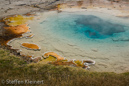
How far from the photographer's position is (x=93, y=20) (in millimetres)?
14031

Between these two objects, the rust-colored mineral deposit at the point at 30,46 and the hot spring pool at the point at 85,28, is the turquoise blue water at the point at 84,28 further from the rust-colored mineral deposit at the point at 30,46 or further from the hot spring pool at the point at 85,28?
the rust-colored mineral deposit at the point at 30,46

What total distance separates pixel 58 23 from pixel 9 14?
716 cm

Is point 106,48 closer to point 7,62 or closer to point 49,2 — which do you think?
point 7,62

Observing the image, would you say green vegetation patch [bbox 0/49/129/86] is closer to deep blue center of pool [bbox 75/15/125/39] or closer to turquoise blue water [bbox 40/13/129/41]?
turquoise blue water [bbox 40/13/129/41]

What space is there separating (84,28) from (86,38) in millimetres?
2052

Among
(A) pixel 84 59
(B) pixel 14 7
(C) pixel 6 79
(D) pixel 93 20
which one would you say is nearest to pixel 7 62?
(C) pixel 6 79

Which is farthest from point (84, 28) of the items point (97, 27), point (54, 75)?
point (54, 75)

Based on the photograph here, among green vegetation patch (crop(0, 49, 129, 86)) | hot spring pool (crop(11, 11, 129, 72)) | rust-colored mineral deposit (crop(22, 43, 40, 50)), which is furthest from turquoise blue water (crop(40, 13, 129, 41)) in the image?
green vegetation patch (crop(0, 49, 129, 86))

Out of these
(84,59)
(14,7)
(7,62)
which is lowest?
(84,59)

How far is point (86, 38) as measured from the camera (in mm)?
10805

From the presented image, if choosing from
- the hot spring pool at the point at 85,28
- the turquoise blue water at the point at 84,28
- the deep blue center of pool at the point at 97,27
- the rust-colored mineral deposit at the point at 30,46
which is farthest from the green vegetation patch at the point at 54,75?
the deep blue center of pool at the point at 97,27

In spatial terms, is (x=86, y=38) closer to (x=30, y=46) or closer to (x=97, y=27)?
(x=97, y=27)

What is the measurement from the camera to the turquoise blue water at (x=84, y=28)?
11094mm

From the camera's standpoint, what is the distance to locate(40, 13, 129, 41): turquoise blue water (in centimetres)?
1109
